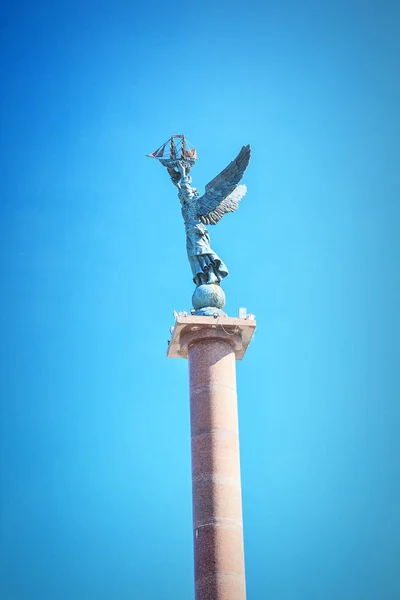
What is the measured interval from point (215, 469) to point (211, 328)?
3764 mm

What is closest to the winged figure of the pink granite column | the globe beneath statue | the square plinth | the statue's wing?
the statue's wing

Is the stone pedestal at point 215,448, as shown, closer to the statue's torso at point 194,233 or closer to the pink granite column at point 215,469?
the pink granite column at point 215,469

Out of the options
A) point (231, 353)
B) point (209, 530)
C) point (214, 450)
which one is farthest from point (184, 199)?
point (209, 530)

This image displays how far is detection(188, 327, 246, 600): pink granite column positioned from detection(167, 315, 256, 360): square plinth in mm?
88

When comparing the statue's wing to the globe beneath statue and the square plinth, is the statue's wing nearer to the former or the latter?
the globe beneath statue

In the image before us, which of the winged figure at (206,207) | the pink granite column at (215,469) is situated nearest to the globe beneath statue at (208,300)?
the winged figure at (206,207)

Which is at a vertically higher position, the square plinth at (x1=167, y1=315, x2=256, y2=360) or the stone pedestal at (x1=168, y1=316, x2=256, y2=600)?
the square plinth at (x1=167, y1=315, x2=256, y2=360)

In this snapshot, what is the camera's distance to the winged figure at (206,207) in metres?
26.3

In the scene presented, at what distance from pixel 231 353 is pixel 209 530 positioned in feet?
15.5

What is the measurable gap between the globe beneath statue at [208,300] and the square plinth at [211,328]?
1.57 ft

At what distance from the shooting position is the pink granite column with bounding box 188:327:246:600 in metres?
21.8

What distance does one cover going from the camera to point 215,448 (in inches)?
907

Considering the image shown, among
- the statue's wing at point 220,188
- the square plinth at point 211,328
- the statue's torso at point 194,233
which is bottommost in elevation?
the square plinth at point 211,328

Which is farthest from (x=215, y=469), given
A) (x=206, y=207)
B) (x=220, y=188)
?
(x=220, y=188)
